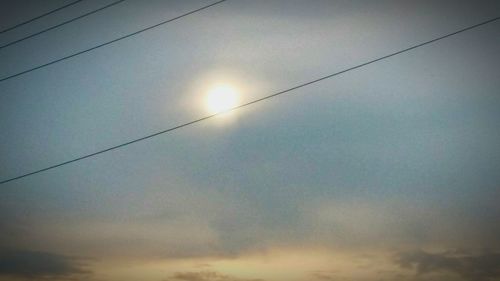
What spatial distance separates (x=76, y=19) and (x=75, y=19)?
0.06 metres

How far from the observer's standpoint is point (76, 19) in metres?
12.9

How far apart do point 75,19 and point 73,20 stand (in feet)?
0.43

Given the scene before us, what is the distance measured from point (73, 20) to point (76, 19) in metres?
0.19

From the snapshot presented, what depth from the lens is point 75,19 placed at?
1295 cm

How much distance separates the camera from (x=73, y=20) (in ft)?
42.6
